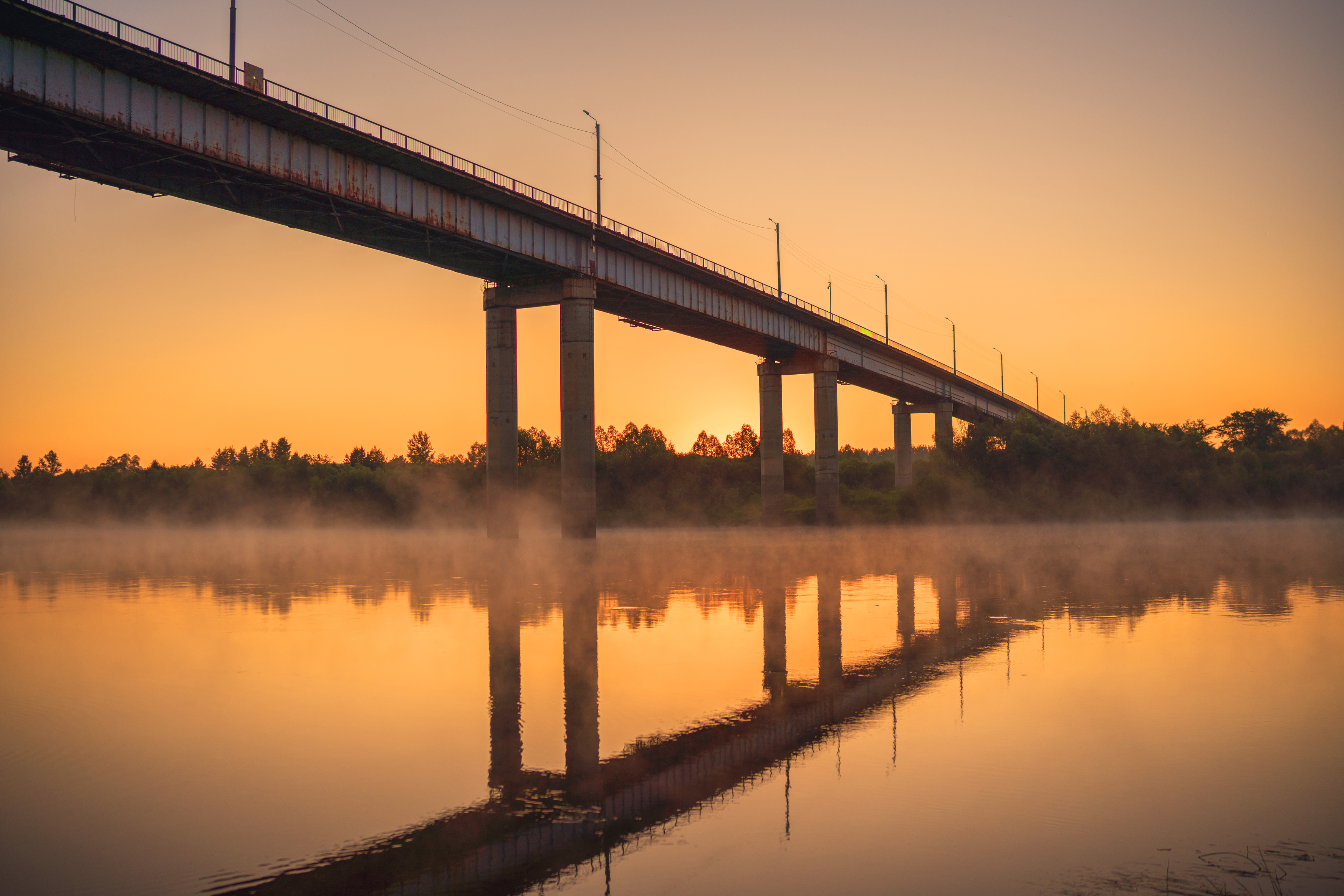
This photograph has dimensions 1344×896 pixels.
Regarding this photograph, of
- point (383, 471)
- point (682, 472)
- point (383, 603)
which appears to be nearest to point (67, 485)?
point (383, 471)

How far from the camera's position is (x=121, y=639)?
19734 millimetres

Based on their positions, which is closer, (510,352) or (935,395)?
(510,352)

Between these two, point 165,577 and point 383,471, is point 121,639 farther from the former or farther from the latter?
point 383,471

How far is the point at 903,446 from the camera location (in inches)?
4857

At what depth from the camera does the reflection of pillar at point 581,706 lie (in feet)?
31.2

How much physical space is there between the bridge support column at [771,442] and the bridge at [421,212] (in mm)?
162

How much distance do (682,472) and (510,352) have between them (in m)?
65.0

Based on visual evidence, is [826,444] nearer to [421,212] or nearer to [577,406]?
[577,406]

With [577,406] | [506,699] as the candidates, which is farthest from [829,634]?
[577,406]

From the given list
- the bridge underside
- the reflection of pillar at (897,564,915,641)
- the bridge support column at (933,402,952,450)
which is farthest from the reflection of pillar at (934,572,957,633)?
the bridge support column at (933,402,952,450)

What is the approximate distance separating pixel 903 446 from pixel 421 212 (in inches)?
3374

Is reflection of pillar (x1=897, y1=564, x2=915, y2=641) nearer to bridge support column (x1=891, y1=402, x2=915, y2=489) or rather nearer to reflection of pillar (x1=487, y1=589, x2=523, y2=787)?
reflection of pillar (x1=487, y1=589, x2=523, y2=787)

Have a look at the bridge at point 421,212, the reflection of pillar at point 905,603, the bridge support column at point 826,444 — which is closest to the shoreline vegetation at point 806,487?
the bridge support column at point 826,444

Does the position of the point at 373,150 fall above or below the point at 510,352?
above
